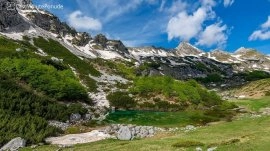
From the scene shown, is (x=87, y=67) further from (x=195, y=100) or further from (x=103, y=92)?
(x=195, y=100)

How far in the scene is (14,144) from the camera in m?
52.2

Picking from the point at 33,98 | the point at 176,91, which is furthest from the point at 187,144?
the point at 176,91

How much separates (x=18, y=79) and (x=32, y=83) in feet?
13.6

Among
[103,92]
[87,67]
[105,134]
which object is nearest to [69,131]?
[105,134]

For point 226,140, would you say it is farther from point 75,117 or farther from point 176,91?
point 176,91

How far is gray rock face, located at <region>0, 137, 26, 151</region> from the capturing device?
2026 inches

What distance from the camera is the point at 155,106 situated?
123125mm

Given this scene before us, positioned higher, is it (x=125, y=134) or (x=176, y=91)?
(x=176, y=91)

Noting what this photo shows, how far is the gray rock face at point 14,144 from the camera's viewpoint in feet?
169

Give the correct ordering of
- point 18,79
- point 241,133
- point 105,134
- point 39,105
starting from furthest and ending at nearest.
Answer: point 18,79 → point 39,105 → point 105,134 → point 241,133

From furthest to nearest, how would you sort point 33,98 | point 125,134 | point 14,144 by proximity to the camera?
point 33,98 < point 125,134 < point 14,144

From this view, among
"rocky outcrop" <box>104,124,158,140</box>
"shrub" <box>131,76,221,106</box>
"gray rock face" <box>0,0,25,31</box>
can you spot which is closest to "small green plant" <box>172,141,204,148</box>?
"rocky outcrop" <box>104,124,158,140</box>

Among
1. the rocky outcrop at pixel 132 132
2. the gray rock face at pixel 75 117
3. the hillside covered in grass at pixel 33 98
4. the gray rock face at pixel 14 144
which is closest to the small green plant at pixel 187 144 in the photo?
the rocky outcrop at pixel 132 132

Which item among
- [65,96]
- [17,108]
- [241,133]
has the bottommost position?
[241,133]
